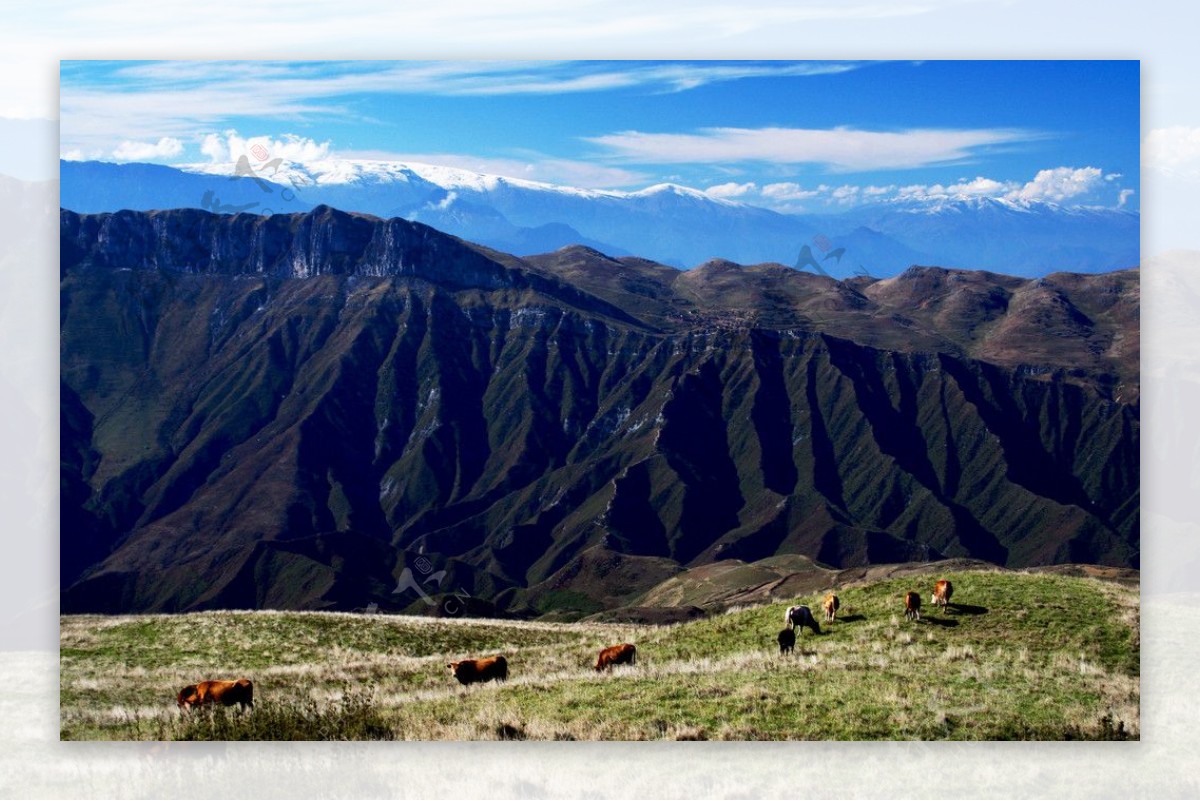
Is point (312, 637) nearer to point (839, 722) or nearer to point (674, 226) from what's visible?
point (839, 722)

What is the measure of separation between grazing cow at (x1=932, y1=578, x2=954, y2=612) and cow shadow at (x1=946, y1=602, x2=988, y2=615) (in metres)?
0.14

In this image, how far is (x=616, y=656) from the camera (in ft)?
98.3

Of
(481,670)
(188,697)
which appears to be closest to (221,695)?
(188,697)

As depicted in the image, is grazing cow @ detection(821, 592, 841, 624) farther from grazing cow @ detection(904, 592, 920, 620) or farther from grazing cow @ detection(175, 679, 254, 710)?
grazing cow @ detection(175, 679, 254, 710)

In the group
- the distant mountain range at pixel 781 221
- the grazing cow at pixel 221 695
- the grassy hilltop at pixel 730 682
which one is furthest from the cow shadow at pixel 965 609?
the grazing cow at pixel 221 695

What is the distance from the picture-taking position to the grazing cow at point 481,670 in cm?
2944

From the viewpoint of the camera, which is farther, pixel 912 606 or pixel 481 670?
pixel 912 606

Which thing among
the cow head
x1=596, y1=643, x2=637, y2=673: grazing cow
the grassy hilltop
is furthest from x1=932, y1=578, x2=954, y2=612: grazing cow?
the cow head

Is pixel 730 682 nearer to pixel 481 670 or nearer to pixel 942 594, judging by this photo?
pixel 481 670

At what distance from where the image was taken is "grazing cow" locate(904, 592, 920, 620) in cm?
3056

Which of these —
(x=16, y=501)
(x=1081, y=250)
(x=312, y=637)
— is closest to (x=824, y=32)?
(x=312, y=637)

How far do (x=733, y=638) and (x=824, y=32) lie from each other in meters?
14.3

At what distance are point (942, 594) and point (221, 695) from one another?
53.3 feet

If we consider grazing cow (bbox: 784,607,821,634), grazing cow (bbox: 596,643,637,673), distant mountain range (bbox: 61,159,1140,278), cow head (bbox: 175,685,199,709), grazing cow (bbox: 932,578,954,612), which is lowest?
cow head (bbox: 175,685,199,709)
